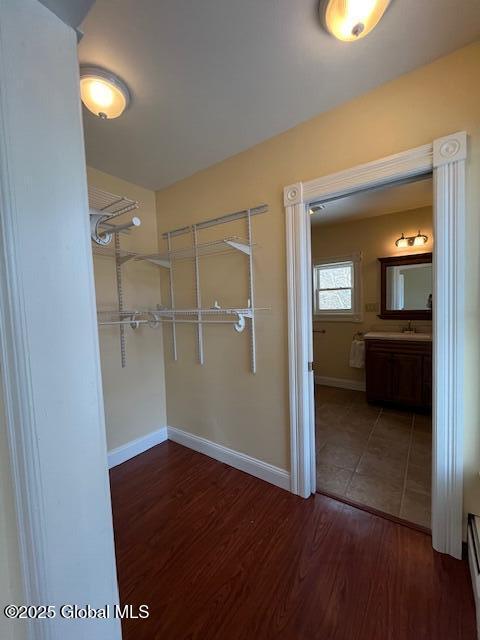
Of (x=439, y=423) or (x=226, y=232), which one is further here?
(x=226, y=232)

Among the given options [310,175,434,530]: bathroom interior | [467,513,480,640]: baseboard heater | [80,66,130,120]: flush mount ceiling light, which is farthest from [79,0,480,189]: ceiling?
[467,513,480,640]: baseboard heater

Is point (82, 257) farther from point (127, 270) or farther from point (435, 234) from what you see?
point (127, 270)

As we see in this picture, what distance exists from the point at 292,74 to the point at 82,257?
1.41 m

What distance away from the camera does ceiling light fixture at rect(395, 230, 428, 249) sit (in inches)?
133

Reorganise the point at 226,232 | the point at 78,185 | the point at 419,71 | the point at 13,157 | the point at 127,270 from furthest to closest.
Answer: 1. the point at 127,270
2. the point at 226,232
3. the point at 419,71
4. the point at 78,185
5. the point at 13,157

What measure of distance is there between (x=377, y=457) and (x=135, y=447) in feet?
7.08

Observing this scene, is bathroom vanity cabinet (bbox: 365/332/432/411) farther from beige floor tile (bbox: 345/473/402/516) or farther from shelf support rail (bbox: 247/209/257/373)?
shelf support rail (bbox: 247/209/257/373)

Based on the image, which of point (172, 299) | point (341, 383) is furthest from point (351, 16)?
point (341, 383)

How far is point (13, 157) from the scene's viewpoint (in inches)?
21.8

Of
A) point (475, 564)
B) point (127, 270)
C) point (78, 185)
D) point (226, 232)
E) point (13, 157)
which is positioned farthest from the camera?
point (127, 270)

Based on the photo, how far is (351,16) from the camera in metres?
0.99

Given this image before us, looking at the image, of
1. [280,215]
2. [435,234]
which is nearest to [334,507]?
[435,234]

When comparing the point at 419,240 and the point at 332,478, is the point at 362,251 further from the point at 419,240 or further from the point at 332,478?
the point at 332,478

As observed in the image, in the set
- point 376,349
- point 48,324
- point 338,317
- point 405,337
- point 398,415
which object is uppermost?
point 48,324
